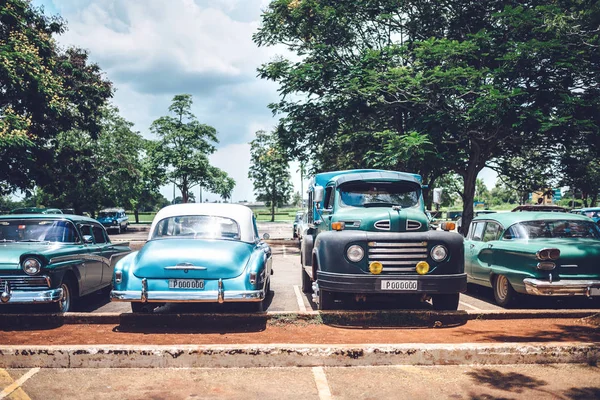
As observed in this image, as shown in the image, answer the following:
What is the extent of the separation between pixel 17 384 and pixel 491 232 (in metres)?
8.27

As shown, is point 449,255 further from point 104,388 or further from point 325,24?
point 325,24

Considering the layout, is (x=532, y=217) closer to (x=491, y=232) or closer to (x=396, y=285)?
(x=491, y=232)

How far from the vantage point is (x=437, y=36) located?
22766 millimetres

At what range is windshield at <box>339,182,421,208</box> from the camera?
350 inches

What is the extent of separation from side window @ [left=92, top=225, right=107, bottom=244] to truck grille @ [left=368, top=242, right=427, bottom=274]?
5.41m

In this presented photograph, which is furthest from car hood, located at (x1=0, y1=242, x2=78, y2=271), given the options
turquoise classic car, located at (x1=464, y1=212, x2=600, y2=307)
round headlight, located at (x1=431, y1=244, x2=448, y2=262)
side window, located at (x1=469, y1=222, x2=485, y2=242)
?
side window, located at (x1=469, y1=222, x2=485, y2=242)

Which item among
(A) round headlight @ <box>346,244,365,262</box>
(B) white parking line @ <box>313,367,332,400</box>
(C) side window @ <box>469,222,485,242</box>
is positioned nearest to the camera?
(B) white parking line @ <box>313,367,332,400</box>

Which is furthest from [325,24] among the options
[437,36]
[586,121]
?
[586,121]

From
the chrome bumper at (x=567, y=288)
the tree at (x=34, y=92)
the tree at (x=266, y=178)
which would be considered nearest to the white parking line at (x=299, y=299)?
the chrome bumper at (x=567, y=288)

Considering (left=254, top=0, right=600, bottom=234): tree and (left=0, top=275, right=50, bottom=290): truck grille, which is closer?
(left=0, top=275, right=50, bottom=290): truck grille

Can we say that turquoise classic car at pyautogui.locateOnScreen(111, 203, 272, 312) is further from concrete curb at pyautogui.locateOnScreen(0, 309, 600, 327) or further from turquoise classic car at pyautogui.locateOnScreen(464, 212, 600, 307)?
turquoise classic car at pyautogui.locateOnScreen(464, 212, 600, 307)

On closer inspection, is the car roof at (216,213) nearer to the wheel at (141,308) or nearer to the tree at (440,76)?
the wheel at (141,308)

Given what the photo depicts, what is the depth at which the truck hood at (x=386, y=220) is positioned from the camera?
793 cm

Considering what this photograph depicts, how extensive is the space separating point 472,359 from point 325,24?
20.2 meters
